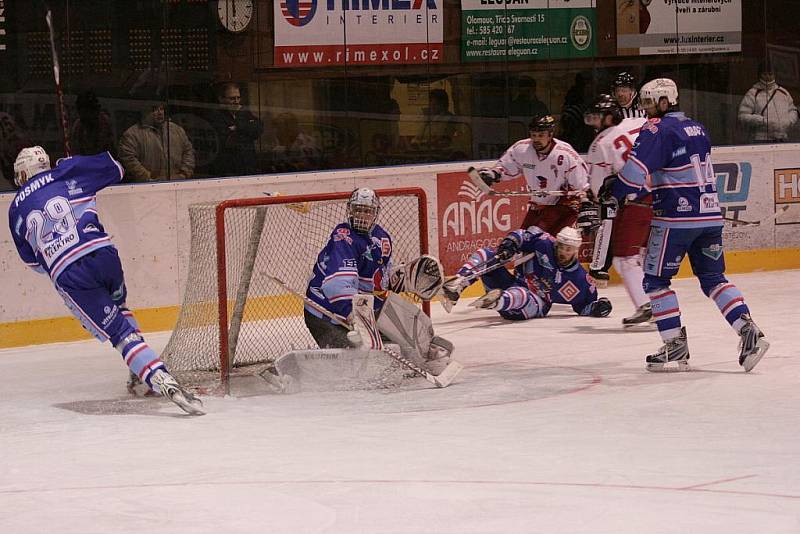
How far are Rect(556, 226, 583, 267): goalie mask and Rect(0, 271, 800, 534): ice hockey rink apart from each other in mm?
1005

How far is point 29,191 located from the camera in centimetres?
616

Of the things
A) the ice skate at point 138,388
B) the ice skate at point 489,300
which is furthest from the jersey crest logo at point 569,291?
the ice skate at point 138,388

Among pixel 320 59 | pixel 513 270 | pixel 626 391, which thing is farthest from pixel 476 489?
pixel 320 59

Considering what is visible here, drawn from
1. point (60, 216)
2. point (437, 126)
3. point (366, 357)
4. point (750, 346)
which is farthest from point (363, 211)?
point (437, 126)

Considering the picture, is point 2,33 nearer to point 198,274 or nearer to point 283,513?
point 198,274

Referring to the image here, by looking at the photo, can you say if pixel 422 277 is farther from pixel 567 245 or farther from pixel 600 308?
pixel 600 308

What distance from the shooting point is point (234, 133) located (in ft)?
29.7

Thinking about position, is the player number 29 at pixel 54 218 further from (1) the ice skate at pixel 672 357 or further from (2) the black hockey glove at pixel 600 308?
(2) the black hockey glove at pixel 600 308

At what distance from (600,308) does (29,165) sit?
3.52 meters

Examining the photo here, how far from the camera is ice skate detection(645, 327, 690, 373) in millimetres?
6660

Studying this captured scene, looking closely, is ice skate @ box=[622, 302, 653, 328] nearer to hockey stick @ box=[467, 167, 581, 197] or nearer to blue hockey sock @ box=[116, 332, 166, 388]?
hockey stick @ box=[467, 167, 581, 197]

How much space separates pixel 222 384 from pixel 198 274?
0.77 meters

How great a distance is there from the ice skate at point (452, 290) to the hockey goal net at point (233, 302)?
0.27 m

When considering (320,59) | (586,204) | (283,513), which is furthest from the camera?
(320,59)
